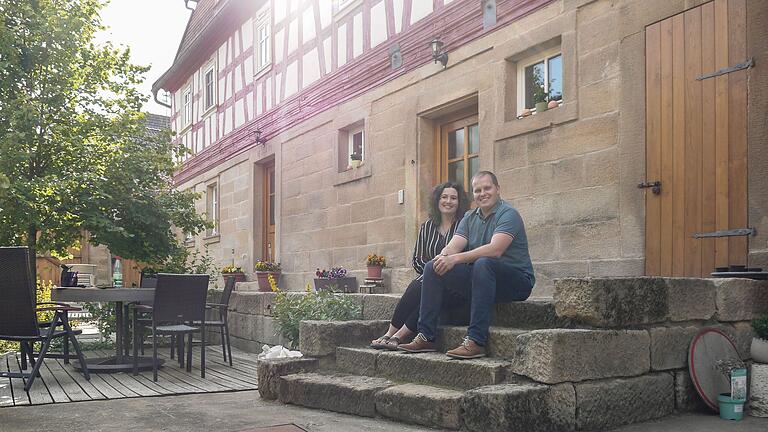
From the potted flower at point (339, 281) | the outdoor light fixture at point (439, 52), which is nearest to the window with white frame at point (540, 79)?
the outdoor light fixture at point (439, 52)

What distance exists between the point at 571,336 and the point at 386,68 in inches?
211

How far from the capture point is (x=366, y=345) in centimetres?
508

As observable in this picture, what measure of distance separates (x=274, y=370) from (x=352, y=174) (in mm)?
4556

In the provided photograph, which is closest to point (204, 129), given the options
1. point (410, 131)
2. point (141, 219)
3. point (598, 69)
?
point (141, 219)

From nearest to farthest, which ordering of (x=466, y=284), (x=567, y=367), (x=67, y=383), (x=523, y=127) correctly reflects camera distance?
(x=567, y=367), (x=466, y=284), (x=67, y=383), (x=523, y=127)

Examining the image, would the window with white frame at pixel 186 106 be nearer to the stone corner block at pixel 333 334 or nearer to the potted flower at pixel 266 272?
the potted flower at pixel 266 272

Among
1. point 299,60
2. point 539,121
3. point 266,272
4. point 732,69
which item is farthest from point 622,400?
point 299,60

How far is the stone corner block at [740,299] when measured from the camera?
164 inches

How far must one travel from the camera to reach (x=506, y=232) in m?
4.38

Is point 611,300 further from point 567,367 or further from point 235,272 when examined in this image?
point 235,272

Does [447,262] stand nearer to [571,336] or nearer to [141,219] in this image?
[571,336]

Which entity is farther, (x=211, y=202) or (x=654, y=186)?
(x=211, y=202)

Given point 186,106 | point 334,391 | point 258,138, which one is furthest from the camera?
point 186,106

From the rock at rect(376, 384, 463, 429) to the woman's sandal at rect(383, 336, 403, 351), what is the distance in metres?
0.49
